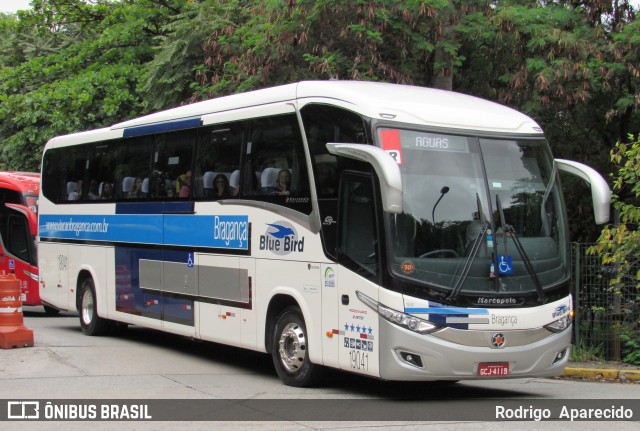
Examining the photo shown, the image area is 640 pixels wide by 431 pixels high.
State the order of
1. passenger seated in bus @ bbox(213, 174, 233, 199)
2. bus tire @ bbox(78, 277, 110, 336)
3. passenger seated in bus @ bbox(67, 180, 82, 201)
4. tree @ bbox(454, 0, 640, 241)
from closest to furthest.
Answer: passenger seated in bus @ bbox(213, 174, 233, 199), tree @ bbox(454, 0, 640, 241), bus tire @ bbox(78, 277, 110, 336), passenger seated in bus @ bbox(67, 180, 82, 201)

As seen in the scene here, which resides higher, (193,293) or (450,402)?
(193,293)

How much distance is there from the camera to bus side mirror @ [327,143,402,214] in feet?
28.6

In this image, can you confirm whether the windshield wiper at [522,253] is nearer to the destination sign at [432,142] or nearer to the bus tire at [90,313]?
the destination sign at [432,142]

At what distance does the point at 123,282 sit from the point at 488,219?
802cm

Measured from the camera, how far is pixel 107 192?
639 inches

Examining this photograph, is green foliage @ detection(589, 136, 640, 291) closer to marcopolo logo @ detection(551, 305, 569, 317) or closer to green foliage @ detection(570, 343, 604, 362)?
green foliage @ detection(570, 343, 604, 362)

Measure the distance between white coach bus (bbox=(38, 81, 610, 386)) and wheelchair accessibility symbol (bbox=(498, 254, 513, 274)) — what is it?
0.02 metres

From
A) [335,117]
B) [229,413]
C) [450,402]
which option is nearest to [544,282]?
[450,402]

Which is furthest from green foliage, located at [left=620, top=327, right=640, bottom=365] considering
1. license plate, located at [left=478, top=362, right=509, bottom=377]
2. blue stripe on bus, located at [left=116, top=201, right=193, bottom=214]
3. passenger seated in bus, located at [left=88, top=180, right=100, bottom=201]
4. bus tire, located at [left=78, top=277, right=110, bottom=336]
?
passenger seated in bus, located at [left=88, top=180, right=100, bottom=201]

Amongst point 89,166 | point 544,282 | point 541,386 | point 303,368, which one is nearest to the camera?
point 544,282

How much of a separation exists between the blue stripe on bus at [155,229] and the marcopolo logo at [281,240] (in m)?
0.51

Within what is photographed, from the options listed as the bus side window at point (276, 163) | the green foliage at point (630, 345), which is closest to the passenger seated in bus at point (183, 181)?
the bus side window at point (276, 163)

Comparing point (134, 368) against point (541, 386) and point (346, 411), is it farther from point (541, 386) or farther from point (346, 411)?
point (541, 386)

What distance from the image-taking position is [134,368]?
41.8 feet
